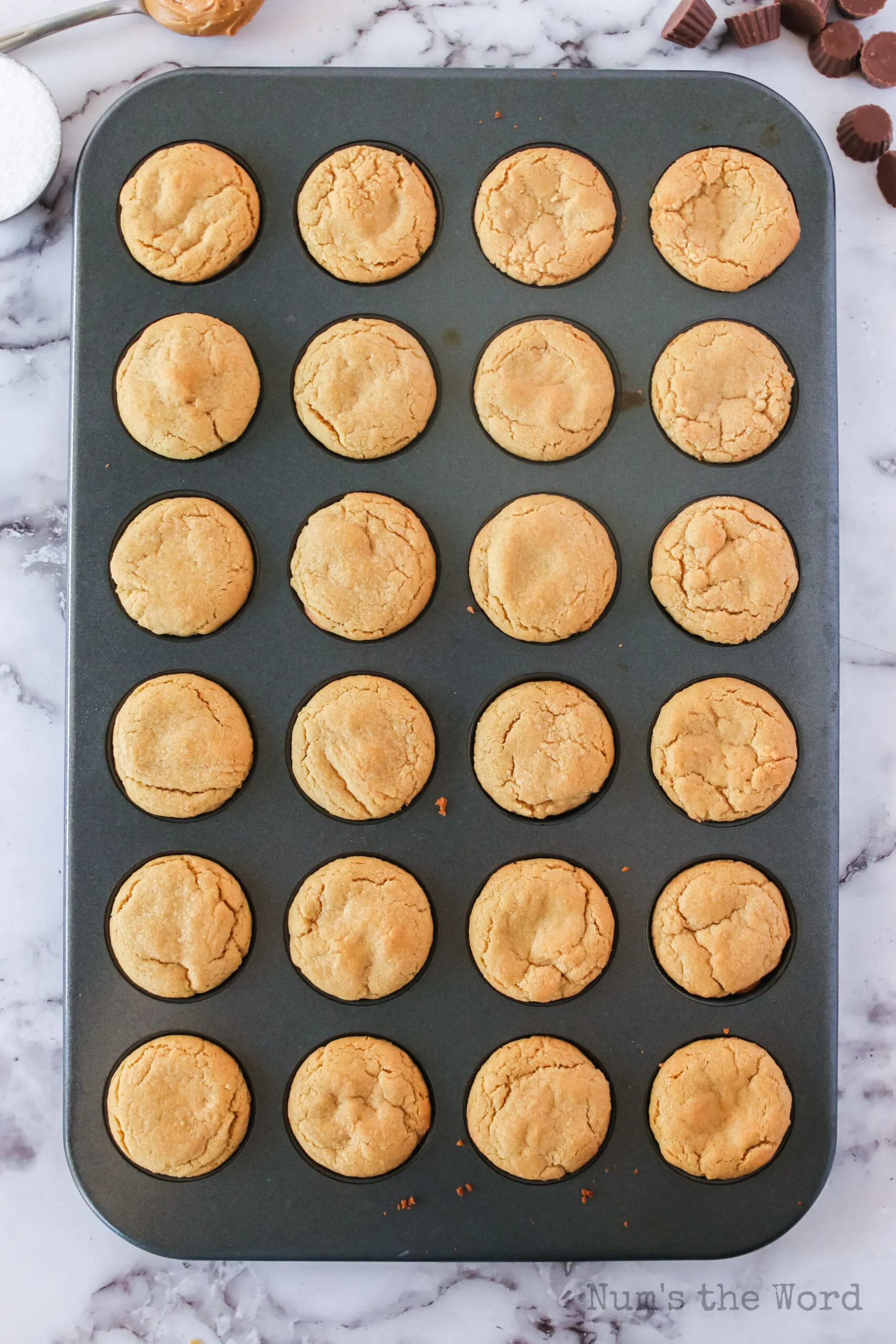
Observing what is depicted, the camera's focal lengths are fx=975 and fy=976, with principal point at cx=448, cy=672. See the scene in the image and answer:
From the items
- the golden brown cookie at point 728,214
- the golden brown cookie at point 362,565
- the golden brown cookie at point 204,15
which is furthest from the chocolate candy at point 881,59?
the golden brown cookie at point 362,565

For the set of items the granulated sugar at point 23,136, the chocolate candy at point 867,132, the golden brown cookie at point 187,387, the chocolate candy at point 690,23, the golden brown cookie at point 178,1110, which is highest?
the chocolate candy at point 690,23

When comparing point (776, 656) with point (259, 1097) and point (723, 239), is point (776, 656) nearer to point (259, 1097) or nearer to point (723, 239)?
point (723, 239)

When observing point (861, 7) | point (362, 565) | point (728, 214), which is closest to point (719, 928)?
point (362, 565)

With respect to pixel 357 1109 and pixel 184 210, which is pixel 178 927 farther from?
pixel 184 210

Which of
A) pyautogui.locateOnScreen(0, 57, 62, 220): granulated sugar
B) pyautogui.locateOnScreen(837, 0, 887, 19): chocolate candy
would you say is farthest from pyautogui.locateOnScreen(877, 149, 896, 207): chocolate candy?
pyautogui.locateOnScreen(0, 57, 62, 220): granulated sugar

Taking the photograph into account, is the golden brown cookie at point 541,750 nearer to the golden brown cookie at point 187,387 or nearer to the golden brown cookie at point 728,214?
the golden brown cookie at point 187,387
